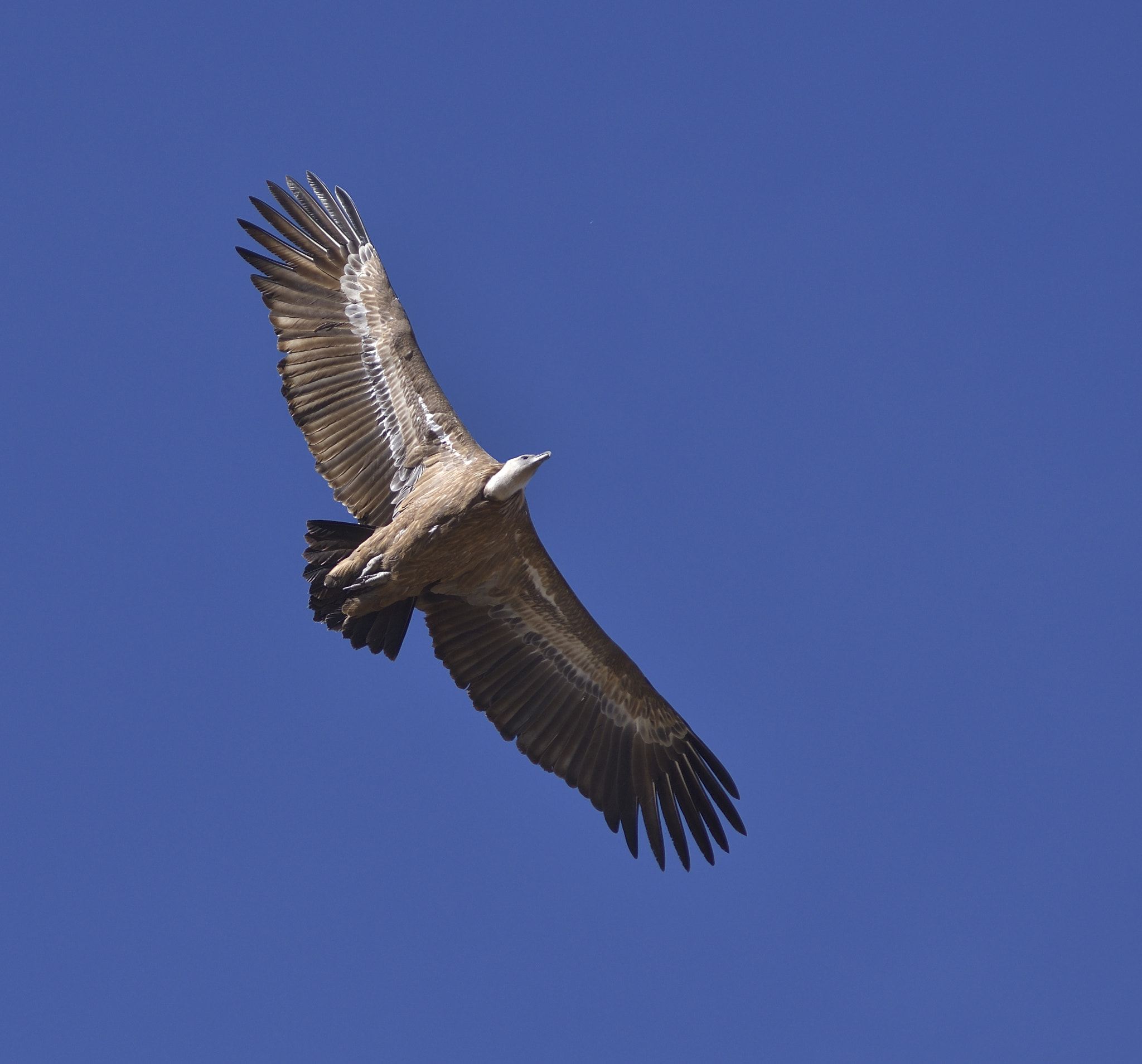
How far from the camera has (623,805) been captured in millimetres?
13227

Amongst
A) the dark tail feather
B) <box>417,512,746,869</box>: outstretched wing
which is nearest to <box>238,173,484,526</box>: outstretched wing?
the dark tail feather

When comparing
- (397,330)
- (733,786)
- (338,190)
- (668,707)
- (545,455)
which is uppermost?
(338,190)

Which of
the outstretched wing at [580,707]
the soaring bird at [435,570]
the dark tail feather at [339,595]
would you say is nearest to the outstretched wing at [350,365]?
the soaring bird at [435,570]

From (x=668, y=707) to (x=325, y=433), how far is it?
13.7 feet

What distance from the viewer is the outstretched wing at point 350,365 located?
12703 millimetres

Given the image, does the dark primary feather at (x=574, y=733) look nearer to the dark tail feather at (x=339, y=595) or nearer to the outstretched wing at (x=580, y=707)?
the outstretched wing at (x=580, y=707)

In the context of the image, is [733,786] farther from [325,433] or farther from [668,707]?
[325,433]

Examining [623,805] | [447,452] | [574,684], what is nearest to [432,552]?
[447,452]

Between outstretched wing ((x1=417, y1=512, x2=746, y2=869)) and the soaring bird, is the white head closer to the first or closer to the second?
the soaring bird

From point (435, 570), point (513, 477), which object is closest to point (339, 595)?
point (435, 570)

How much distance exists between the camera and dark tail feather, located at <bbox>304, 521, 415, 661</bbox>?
12.4 metres

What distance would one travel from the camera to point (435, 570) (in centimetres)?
1241

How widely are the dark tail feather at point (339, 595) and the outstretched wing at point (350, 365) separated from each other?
293mm

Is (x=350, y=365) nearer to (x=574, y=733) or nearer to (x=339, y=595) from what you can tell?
(x=339, y=595)
